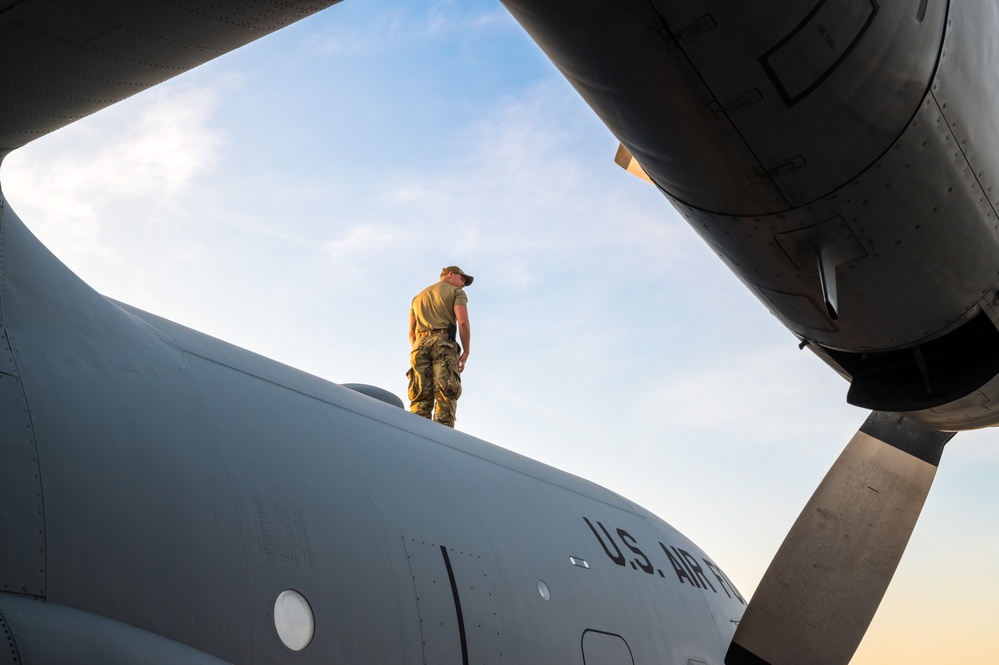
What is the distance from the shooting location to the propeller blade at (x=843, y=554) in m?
6.38

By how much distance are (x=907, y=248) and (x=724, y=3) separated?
1.75m

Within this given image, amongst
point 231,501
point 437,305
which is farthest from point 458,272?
point 231,501

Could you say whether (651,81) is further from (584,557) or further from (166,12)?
(584,557)

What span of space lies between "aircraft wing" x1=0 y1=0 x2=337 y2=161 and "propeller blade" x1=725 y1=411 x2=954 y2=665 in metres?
5.23

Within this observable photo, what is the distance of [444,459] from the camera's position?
6211 mm

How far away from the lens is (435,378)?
883cm

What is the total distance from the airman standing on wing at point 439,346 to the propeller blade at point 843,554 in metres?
3.36

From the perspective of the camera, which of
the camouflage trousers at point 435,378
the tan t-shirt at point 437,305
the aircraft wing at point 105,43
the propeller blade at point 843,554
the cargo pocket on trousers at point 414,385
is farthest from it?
the tan t-shirt at point 437,305

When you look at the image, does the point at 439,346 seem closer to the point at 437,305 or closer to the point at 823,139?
the point at 437,305

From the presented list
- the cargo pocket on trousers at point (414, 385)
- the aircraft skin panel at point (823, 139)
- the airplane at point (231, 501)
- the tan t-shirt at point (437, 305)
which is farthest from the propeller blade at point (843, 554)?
the tan t-shirt at point (437, 305)

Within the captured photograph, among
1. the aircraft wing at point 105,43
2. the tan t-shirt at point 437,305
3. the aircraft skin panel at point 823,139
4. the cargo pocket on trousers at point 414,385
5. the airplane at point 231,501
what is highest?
the tan t-shirt at point 437,305

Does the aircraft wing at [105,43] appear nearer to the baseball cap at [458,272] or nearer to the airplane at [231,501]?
the airplane at [231,501]

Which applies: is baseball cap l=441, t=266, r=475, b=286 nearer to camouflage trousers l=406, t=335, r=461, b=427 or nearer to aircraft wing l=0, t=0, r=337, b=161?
camouflage trousers l=406, t=335, r=461, b=427

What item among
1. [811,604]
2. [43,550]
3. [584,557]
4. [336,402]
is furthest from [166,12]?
[811,604]
